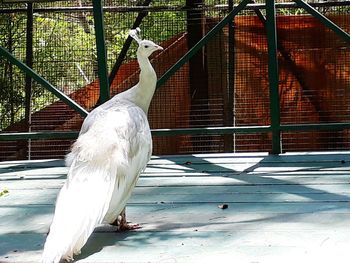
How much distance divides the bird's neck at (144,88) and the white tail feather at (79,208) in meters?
1.00

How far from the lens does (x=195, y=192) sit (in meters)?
5.19

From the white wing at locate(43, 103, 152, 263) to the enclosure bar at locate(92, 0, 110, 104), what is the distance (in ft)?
6.72

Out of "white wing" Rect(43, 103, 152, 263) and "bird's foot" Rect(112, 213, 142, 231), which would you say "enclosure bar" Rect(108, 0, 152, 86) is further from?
"bird's foot" Rect(112, 213, 142, 231)

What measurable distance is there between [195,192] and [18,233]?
143 centimetres

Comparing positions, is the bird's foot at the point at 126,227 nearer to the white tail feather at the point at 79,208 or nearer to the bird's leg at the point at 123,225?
the bird's leg at the point at 123,225

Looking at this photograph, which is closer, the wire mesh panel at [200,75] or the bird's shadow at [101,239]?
the bird's shadow at [101,239]

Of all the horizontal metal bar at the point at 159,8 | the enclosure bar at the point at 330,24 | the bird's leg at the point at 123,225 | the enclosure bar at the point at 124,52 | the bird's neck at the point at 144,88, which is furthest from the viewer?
the enclosure bar at the point at 124,52

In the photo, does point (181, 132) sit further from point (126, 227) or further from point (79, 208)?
point (79, 208)

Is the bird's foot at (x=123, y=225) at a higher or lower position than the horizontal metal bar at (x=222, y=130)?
lower

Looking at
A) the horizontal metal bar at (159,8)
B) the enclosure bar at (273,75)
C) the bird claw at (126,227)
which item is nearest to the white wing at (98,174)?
the bird claw at (126,227)

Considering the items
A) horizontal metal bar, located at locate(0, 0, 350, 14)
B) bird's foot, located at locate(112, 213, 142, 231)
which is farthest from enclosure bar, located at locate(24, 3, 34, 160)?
bird's foot, located at locate(112, 213, 142, 231)

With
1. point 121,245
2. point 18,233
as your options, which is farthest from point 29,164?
point 121,245

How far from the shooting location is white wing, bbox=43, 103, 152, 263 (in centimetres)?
344

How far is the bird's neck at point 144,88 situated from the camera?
15.9ft
